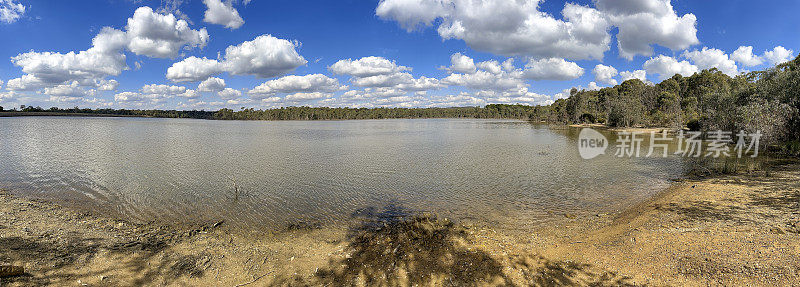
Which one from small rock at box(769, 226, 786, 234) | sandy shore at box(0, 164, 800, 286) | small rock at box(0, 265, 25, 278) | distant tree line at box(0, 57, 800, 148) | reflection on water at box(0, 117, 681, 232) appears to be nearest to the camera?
small rock at box(0, 265, 25, 278)

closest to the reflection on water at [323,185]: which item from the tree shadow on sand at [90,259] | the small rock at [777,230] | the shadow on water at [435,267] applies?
the tree shadow on sand at [90,259]

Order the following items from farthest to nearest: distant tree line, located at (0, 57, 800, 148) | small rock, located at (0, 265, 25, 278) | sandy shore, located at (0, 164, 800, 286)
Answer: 1. distant tree line, located at (0, 57, 800, 148)
2. sandy shore, located at (0, 164, 800, 286)
3. small rock, located at (0, 265, 25, 278)

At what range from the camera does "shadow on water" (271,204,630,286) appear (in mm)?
8055

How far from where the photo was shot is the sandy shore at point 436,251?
8000mm

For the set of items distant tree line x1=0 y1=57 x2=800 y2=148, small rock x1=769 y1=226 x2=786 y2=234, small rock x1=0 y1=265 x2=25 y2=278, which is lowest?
small rock x1=0 y1=265 x2=25 y2=278

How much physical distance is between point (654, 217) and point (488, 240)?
6.59 metres

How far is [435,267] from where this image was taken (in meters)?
8.77

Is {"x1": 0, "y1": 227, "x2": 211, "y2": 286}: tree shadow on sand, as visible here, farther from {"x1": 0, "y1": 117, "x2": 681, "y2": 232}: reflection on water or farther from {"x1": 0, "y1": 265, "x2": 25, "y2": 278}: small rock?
{"x1": 0, "y1": 117, "x2": 681, "y2": 232}: reflection on water

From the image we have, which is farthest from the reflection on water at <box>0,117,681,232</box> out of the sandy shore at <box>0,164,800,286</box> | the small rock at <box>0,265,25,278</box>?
the small rock at <box>0,265,25,278</box>

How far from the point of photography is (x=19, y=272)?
7.69 meters

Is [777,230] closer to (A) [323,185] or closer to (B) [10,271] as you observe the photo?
(A) [323,185]

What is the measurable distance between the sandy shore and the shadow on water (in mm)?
30

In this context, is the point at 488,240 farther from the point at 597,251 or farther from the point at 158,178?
the point at 158,178

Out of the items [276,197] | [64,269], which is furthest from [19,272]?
[276,197]
